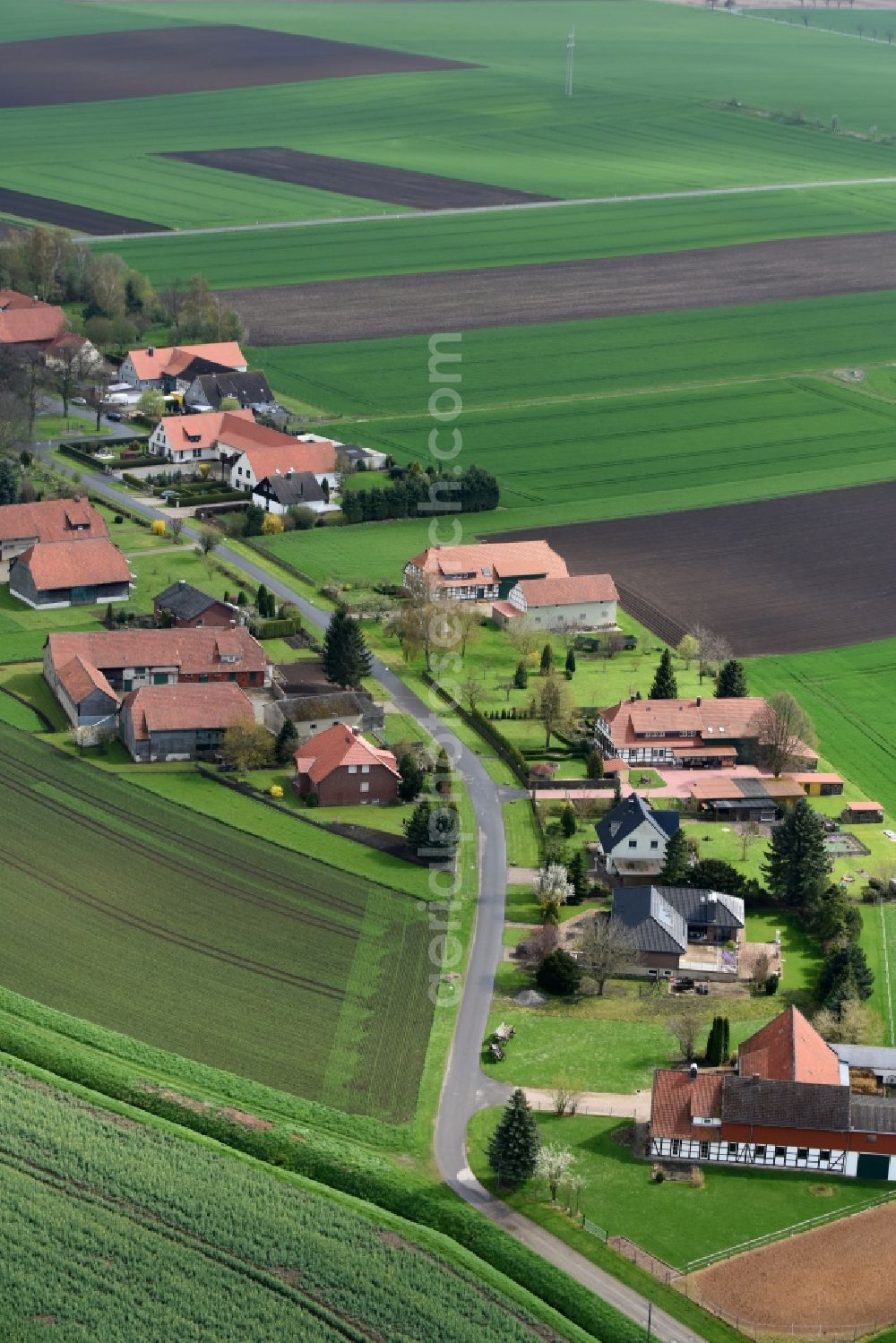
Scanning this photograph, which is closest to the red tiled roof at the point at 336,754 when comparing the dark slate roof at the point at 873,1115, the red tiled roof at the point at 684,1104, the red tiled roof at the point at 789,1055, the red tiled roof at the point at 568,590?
the red tiled roof at the point at 568,590

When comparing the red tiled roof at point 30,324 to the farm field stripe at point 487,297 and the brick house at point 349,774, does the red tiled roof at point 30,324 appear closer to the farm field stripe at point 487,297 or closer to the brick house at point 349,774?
the farm field stripe at point 487,297

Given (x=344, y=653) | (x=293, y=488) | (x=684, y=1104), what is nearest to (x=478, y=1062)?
(x=684, y=1104)

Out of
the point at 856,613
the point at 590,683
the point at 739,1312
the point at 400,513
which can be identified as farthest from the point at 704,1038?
the point at 400,513

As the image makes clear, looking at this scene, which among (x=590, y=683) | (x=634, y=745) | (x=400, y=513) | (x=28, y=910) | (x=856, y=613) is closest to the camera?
(x=28, y=910)

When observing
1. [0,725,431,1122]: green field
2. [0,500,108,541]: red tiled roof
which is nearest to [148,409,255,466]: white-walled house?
[0,500,108,541]: red tiled roof

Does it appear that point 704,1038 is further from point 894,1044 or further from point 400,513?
point 400,513

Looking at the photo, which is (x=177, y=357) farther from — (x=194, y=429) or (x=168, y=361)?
(x=194, y=429)

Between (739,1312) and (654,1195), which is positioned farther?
(654,1195)

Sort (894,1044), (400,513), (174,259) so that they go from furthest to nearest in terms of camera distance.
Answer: (174,259)
(400,513)
(894,1044)
